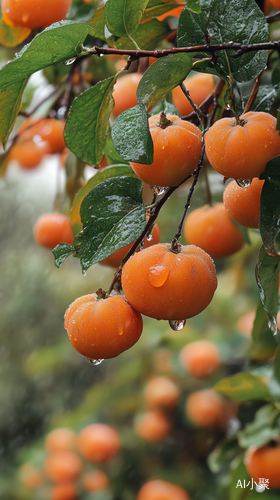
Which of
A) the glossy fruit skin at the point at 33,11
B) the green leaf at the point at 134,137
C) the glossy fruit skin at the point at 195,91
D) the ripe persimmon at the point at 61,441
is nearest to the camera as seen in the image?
the green leaf at the point at 134,137

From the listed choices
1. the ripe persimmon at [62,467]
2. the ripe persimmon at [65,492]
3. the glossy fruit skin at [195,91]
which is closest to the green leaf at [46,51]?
the glossy fruit skin at [195,91]


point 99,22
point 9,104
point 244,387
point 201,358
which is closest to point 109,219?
point 9,104

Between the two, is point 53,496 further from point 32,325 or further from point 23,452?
point 32,325

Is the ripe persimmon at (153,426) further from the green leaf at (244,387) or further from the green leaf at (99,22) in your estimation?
the green leaf at (99,22)

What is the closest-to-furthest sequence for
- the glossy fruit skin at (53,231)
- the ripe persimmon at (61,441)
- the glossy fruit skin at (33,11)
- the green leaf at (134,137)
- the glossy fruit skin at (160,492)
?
the green leaf at (134,137) < the glossy fruit skin at (33,11) < the glossy fruit skin at (53,231) < the glossy fruit skin at (160,492) < the ripe persimmon at (61,441)

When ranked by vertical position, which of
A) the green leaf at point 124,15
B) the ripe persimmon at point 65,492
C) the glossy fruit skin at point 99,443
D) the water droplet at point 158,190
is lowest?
the ripe persimmon at point 65,492

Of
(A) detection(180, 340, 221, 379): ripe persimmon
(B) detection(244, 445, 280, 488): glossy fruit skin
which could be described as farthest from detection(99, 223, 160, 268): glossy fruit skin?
(A) detection(180, 340, 221, 379): ripe persimmon
